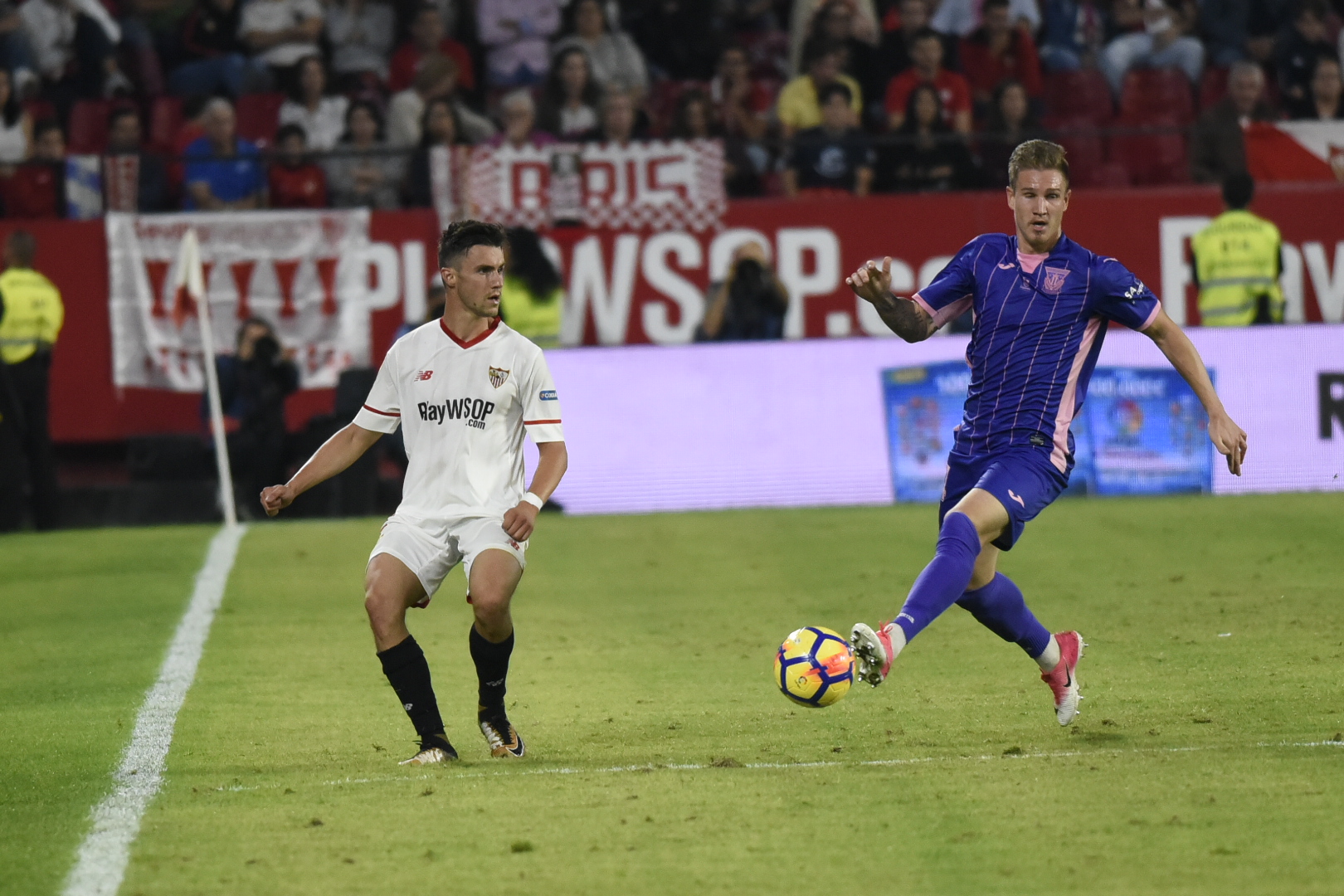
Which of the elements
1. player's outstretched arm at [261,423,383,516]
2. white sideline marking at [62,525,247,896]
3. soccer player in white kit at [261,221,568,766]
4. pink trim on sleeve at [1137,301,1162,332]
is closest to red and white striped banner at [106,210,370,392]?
white sideline marking at [62,525,247,896]

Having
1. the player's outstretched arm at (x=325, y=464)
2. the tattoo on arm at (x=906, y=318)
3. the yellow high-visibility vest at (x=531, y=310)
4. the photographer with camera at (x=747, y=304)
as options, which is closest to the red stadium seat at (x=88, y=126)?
the yellow high-visibility vest at (x=531, y=310)

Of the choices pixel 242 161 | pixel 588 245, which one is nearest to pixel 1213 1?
pixel 588 245

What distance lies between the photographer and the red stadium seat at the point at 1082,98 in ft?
63.7

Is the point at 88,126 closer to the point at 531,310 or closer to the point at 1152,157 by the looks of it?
the point at 531,310

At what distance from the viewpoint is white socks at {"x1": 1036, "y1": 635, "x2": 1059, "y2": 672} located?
7090 mm

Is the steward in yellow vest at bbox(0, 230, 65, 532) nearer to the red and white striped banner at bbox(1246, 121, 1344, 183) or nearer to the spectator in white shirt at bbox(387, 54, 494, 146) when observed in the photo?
the spectator in white shirt at bbox(387, 54, 494, 146)

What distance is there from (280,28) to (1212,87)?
9321 millimetres

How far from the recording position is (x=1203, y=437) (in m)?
15.3

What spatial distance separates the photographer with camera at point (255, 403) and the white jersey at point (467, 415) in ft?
31.8

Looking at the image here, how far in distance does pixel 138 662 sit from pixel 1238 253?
10163 millimetres

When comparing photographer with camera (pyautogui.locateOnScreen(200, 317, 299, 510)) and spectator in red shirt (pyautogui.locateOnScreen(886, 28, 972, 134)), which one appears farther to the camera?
spectator in red shirt (pyautogui.locateOnScreen(886, 28, 972, 134))

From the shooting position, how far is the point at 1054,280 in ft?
22.7

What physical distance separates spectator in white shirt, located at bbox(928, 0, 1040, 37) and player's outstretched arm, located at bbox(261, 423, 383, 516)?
1431cm

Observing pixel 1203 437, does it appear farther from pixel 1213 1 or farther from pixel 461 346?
pixel 461 346
